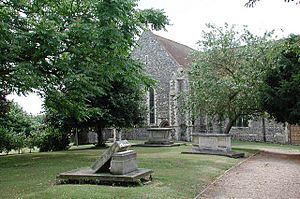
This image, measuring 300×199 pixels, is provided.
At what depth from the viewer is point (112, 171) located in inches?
370

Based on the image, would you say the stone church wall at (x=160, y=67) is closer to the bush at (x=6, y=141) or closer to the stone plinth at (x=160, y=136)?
the stone plinth at (x=160, y=136)

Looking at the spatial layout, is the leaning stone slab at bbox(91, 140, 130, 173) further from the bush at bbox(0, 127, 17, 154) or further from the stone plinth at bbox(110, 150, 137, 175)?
the bush at bbox(0, 127, 17, 154)

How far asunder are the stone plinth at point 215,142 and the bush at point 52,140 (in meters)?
9.44

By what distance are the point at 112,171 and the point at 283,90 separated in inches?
442

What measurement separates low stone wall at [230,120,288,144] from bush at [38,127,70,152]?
20.2m

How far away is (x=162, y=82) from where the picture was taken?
3925cm

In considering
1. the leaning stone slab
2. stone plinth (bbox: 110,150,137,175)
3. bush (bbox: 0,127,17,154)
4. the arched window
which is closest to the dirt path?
stone plinth (bbox: 110,150,137,175)

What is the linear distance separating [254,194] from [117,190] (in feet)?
11.5

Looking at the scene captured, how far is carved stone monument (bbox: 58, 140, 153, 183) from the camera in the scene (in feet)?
30.2

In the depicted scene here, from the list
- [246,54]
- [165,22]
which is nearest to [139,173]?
[165,22]

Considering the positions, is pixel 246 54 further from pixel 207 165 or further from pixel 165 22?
pixel 207 165

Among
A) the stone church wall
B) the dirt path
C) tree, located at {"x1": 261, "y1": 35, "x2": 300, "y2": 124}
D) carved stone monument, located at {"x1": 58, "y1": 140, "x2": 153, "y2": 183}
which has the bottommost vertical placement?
the dirt path

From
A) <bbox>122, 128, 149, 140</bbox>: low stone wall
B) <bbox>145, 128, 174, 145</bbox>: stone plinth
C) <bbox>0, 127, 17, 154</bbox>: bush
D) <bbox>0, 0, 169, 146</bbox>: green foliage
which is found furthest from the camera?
<bbox>122, 128, 149, 140</bbox>: low stone wall

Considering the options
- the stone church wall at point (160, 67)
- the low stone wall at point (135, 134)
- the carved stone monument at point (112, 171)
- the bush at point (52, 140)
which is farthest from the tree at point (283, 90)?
the low stone wall at point (135, 134)
